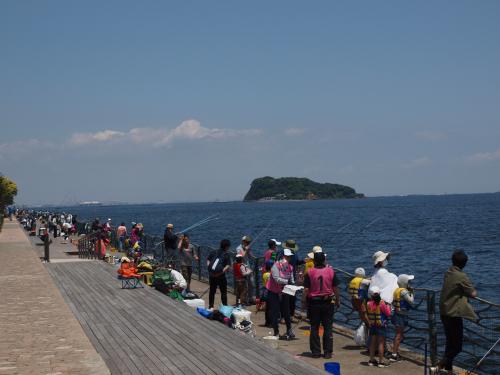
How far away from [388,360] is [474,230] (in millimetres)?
58667

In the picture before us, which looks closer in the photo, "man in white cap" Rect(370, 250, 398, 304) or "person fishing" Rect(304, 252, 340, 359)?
"man in white cap" Rect(370, 250, 398, 304)

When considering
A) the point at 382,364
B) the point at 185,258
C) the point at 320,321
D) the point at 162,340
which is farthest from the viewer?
the point at 185,258

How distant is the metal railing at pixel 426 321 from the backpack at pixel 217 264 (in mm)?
1680

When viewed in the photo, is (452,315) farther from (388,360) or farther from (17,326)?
(17,326)

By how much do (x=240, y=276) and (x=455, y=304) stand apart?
7.14 metres

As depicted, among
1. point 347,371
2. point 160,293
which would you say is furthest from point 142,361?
point 160,293

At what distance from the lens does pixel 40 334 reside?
10.9 meters

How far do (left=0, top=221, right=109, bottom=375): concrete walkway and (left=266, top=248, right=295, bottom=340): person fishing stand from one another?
3489 millimetres

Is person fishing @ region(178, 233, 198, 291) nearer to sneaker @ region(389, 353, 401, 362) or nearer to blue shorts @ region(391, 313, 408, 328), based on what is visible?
sneaker @ region(389, 353, 401, 362)

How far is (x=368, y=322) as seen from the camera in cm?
1008

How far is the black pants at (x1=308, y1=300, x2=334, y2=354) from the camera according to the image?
405 inches

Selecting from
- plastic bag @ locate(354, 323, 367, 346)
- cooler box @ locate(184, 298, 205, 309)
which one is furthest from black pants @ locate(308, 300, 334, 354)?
cooler box @ locate(184, 298, 205, 309)

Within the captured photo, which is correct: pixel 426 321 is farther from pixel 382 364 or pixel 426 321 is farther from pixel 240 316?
pixel 240 316

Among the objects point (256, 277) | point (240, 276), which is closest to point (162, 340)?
point (240, 276)
